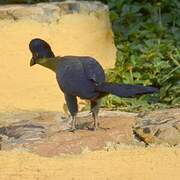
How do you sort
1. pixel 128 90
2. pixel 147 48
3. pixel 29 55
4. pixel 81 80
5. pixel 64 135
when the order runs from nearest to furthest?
pixel 128 90, pixel 81 80, pixel 64 135, pixel 29 55, pixel 147 48

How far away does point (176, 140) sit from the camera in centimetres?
377

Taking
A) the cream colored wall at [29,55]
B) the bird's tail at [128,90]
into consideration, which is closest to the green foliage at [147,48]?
the cream colored wall at [29,55]

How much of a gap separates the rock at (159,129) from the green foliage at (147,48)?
0.87 meters

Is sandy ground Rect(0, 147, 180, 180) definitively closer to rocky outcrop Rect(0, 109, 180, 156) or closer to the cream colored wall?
rocky outcrop Rect(0, 109, 180, 156)

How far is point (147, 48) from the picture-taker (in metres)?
5.95

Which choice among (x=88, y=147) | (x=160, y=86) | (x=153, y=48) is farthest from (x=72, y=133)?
(x=153, y=48)

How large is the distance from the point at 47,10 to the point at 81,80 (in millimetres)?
1946

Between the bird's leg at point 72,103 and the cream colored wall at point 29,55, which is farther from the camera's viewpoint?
the cream colored wall at point 29,55

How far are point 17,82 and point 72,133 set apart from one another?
1472mm

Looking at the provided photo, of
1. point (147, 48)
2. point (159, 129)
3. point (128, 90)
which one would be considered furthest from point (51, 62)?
point (147, 48)

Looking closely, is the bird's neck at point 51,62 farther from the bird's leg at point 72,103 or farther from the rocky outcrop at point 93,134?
the rocky outcrop at point 93,134

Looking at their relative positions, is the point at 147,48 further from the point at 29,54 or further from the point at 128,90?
the point at 128,90

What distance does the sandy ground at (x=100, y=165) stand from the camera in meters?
3.61

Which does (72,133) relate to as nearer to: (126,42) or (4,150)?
(4,150)
